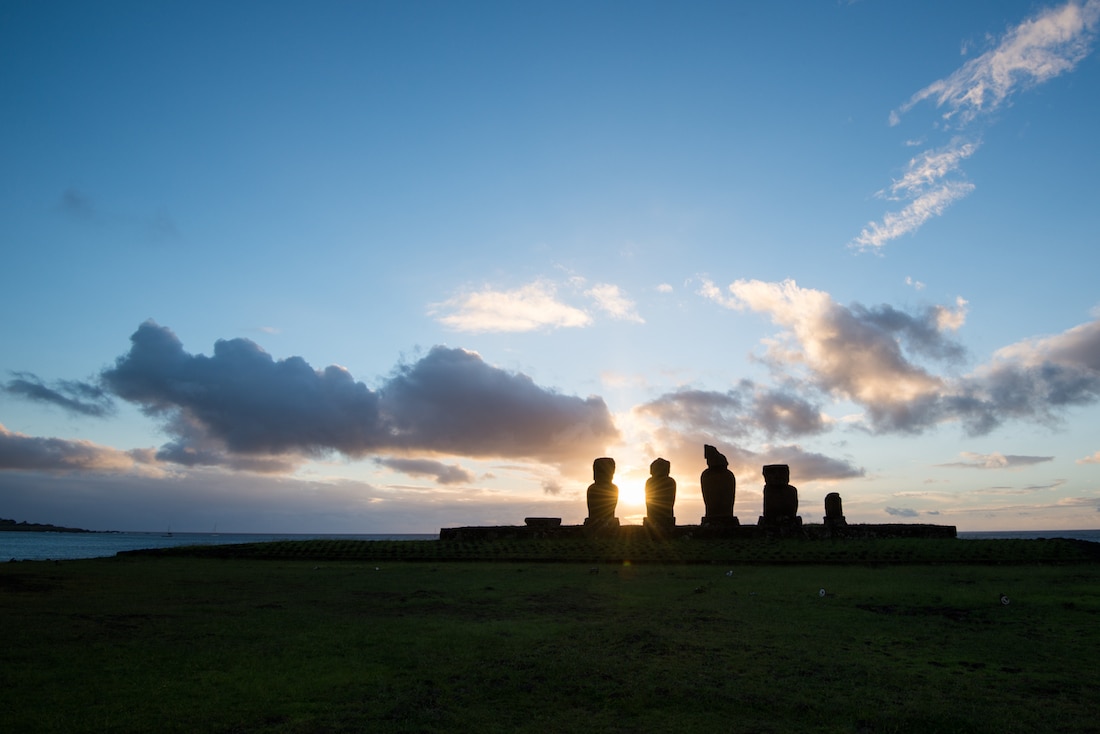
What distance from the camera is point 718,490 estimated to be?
38156 mm

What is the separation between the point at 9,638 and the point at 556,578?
13407 millimetres

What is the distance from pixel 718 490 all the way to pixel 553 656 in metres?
29.9

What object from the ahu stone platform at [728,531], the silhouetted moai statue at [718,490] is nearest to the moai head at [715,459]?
the silhouetted moai statue at [718,490]

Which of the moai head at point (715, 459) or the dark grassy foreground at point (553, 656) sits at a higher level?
the moai head at point (715, 459)

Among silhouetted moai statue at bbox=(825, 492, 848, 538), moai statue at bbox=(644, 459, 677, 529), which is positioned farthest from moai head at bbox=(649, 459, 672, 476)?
silhouetted moai statue at bbox=(825, 492, 848, 538)

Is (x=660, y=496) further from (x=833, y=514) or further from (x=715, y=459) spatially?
(x=833, y=514)

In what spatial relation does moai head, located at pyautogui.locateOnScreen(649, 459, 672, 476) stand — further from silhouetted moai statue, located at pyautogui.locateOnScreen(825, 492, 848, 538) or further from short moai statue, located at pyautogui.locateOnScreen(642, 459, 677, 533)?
silhouetted moai statue, located at pyautogui.locateOnScreen(825, 492, 848, 538)

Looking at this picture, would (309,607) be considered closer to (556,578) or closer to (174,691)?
(174,691)

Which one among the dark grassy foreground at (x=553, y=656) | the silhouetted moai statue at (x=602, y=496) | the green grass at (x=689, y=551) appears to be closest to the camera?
the dark grassy foreground at (x=553, y=656)

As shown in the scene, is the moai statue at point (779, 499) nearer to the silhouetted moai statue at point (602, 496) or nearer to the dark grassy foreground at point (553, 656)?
the silhouetted moai statue at point (602, 496)

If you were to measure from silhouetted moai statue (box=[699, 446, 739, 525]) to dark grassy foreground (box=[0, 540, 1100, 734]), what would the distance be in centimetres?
1892

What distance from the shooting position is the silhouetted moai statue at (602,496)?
40.0 m

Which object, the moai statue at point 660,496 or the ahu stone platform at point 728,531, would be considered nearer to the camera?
the ahu stone platform at point 728,531

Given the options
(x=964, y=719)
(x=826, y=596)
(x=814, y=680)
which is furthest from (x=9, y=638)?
(x=826, y=596)
